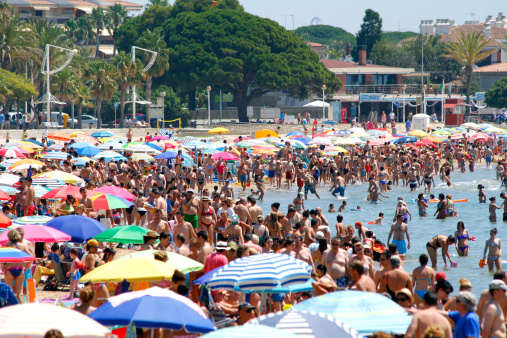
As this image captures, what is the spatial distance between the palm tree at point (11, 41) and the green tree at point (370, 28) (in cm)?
4439

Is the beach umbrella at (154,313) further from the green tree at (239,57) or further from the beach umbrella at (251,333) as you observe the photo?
the green tree at (239,57)

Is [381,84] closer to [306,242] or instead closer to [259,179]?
[259,179]

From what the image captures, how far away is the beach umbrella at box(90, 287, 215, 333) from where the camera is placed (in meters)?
6.02

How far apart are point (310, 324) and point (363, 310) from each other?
81cm

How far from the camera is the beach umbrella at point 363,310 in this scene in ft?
20.2

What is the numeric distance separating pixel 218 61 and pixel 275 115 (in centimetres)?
623

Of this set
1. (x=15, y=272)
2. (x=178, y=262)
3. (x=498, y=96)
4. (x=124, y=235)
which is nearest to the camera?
(x=178, y=262)

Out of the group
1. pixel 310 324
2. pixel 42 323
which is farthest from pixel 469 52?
pixel 42 323

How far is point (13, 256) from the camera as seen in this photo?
873cm

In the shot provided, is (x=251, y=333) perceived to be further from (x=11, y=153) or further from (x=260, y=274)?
(x=11, y=153)

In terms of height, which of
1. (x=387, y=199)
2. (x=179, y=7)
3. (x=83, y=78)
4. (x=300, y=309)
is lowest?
(x=387, y=199)

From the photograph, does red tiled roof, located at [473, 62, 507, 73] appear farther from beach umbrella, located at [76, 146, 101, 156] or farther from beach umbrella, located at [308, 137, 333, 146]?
beach umbrella, located at [76, 146, 101, 156]

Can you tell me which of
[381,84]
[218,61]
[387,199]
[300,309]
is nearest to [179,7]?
[218,61]

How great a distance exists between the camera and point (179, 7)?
62781 millimetres
